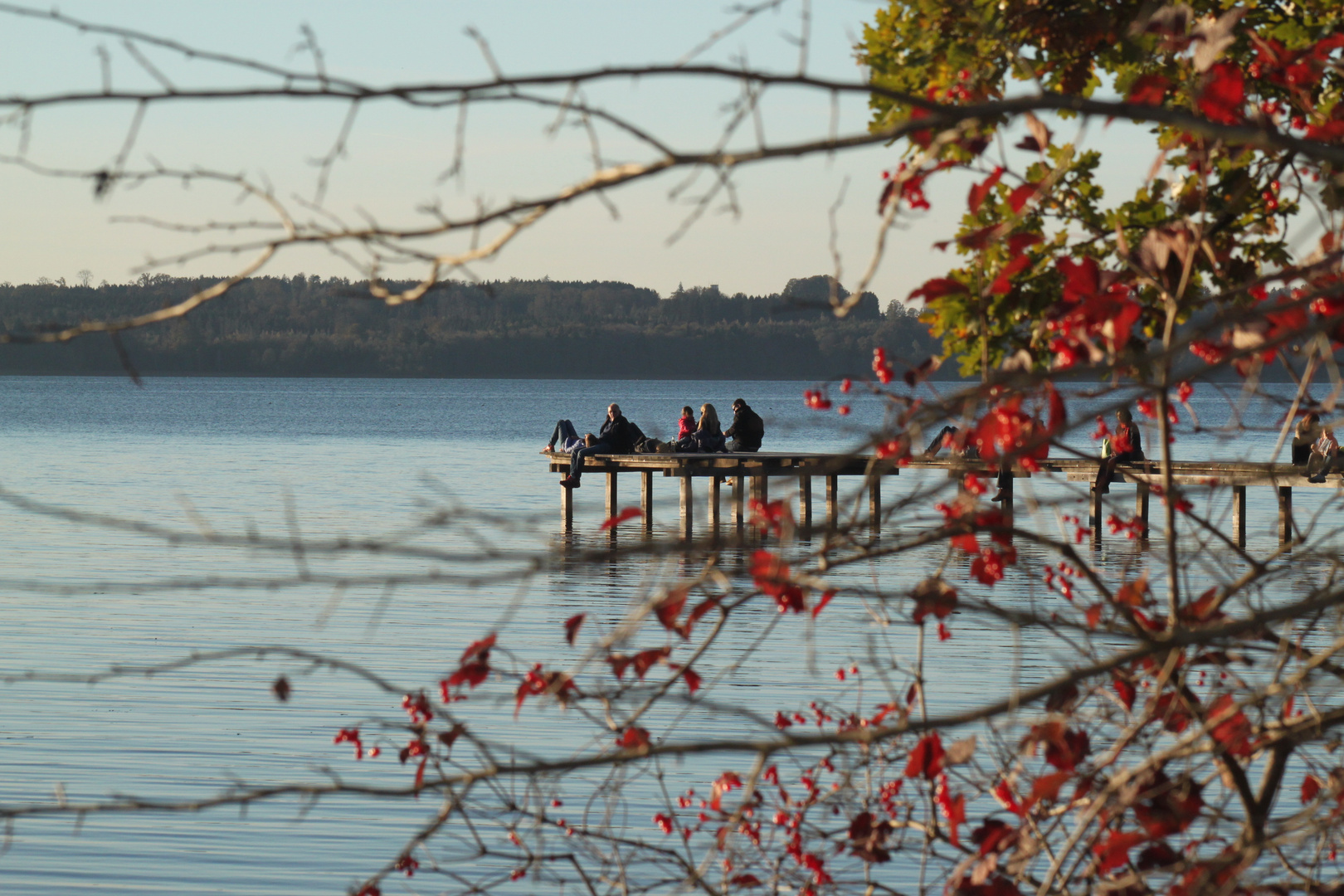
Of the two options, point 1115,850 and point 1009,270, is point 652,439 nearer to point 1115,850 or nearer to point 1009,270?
point 1009,270

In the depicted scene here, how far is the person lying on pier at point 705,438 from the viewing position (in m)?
25.8

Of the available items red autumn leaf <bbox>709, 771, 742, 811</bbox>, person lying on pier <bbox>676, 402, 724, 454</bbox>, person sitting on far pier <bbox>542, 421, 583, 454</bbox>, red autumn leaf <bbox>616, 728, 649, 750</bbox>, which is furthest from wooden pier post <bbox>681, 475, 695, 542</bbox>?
red autumn leaf <bbox>616, 728, 649, 750</bbox>

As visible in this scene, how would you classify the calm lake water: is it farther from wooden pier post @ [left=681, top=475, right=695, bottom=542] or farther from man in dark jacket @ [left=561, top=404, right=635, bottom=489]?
man in dark jacket @ [left=561, top=404, right=635, bottom=489]

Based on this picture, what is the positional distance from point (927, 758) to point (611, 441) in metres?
21.9

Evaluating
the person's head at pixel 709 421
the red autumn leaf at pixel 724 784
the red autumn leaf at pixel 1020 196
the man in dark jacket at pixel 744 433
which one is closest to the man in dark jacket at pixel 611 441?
the person's head at pixel 709 421

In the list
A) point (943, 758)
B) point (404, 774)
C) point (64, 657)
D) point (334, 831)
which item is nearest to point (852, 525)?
point (943, 758)

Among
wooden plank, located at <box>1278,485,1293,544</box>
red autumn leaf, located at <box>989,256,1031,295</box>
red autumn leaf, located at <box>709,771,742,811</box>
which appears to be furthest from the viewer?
wooden plank, located at <box>1278,485,1293,544</box>

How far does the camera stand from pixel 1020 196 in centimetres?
375

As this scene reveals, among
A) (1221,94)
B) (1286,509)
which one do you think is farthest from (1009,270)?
(1286,509)

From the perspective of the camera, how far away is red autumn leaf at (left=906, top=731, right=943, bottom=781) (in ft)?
11.8

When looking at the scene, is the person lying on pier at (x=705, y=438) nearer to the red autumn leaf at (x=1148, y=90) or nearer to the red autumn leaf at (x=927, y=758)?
the red autumn leaf at (x=1148, y=90)

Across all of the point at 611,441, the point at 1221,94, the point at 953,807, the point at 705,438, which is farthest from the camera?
the point at 705,438

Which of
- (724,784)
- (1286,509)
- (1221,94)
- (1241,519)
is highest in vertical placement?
(1221,94)

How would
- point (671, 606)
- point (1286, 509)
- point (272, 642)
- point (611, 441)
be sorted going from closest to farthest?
1. point (671, 606)
2. point (1286, 509)
3. point (272, 642)
4. point (611, 441)
